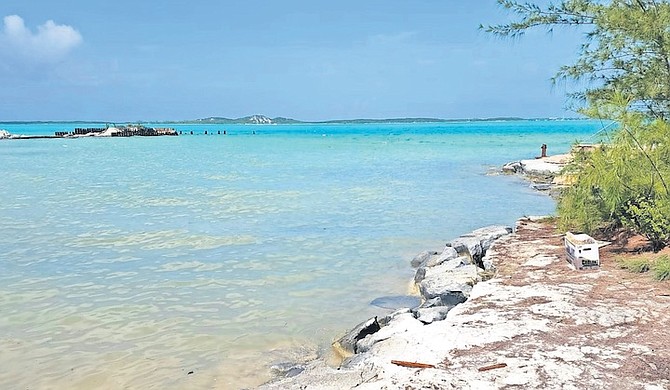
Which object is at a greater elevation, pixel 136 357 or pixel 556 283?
pixel 556 283

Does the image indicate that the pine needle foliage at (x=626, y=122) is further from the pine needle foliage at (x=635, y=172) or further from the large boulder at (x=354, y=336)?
the large boulder at (x=354, y=336)

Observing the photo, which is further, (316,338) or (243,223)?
(243,223)

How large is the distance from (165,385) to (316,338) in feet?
6.31

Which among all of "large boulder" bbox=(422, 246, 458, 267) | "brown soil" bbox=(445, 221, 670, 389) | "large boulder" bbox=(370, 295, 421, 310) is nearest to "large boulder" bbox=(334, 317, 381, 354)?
"brown soil" bbox=(445, 221, 670, 389)

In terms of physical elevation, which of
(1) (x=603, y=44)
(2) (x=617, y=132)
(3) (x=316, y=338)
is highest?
(1) (x=603, y=44)

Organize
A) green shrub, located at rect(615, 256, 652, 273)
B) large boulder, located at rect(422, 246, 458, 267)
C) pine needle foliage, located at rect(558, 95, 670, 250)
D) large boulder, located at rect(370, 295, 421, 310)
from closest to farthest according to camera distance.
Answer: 1. green shrub, located at rect(615, 256, 652, 273)
2. pine needle foliage, located at rect(558, 95, 670, 250)
3. large boulder, located at rect(370, 295, 421, 310)
4. large boulder, located at rect(422, 246, 458, 267)

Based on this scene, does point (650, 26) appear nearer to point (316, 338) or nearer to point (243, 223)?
point (316, 338)

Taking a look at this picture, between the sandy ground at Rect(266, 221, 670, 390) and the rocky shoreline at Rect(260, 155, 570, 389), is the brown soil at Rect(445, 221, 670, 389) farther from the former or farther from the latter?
the rocky shoreline at Rect(260, 155, 570, 389)

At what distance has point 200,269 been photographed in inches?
392

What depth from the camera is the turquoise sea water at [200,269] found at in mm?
6570

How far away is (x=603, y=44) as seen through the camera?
8.92m

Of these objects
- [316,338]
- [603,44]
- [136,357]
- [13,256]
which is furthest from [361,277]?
[13,256]

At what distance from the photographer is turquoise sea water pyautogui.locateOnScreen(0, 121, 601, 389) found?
6.57m

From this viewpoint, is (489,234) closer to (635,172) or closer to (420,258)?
(420,258)
